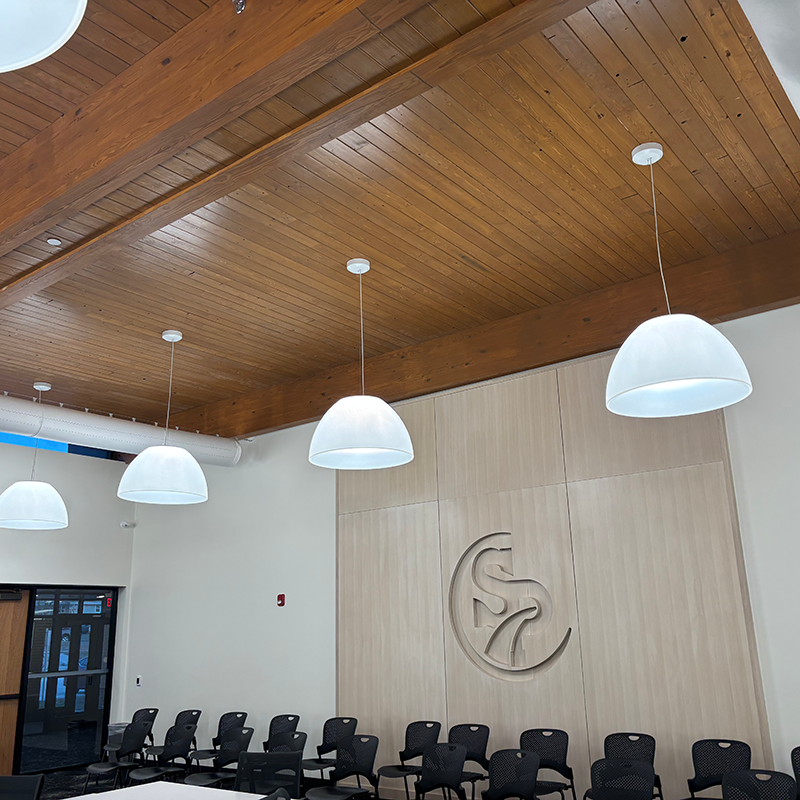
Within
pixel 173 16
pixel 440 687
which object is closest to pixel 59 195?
pixel 173 16

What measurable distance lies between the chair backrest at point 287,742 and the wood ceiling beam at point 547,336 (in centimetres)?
330

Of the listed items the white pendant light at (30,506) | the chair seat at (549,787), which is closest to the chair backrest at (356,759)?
the chair seat at (549,787)

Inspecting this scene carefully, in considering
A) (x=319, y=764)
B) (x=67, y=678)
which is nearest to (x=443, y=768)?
(x=319, y=764)

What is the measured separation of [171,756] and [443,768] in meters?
3.19

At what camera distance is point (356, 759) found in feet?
20.7

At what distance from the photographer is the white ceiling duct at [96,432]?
7.29 m

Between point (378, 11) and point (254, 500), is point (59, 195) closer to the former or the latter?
point (378, 11)

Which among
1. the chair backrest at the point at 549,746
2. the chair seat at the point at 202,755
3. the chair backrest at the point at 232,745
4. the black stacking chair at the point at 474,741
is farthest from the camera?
the chair seat at the point at 202,755

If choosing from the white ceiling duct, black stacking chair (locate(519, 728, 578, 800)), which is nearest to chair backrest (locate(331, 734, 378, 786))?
black stacking chair (locate(519, 728, 578, 800))

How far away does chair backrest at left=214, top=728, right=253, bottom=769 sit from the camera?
684 centimetres

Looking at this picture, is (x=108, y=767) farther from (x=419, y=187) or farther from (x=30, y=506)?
(x=419, y=187)

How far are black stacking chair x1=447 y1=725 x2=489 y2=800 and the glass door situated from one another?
5.63m

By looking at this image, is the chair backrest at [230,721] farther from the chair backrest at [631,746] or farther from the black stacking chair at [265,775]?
the chair backrest at [631,746]

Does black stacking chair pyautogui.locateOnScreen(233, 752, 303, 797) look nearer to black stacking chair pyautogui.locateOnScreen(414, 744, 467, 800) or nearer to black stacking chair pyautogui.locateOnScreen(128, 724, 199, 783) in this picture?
black stacking chair pyautogui.locateOnScreen(414, 744, 467, 800)
